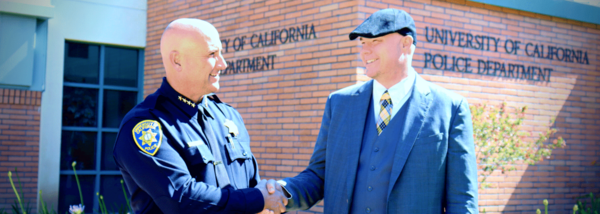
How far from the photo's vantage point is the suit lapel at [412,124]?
2539mm

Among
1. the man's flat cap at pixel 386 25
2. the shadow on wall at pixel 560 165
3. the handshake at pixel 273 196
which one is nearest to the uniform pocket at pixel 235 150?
the handshake at pixel 273 196

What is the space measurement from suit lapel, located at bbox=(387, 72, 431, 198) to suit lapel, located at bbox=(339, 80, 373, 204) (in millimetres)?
230

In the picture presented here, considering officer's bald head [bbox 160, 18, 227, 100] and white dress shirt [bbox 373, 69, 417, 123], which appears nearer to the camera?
officer's bald head [bbox 160, 18, 227, 100]

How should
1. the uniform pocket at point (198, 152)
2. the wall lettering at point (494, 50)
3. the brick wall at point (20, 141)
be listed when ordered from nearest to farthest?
the uniform pocket at point (198, 152)
the wall lettering at point (494, 50)
the brick wall at point (20, 141)

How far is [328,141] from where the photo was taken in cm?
291

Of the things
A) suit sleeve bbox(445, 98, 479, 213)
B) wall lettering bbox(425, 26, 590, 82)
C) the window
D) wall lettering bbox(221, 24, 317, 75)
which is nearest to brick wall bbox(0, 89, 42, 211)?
the window

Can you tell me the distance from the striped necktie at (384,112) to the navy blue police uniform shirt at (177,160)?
733mm

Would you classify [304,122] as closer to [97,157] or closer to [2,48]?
[97,157]

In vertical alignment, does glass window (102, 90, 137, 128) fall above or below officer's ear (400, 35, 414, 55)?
below

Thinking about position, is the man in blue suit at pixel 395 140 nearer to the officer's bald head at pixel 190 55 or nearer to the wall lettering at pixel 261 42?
the officer's bald head at pixel 190 55

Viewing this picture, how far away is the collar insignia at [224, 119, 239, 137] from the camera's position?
9.33ft

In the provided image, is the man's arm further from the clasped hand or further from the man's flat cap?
the man's flat cap

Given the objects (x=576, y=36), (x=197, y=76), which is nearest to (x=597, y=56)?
(x=576, y=36)

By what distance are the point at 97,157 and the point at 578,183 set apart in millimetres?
7547
